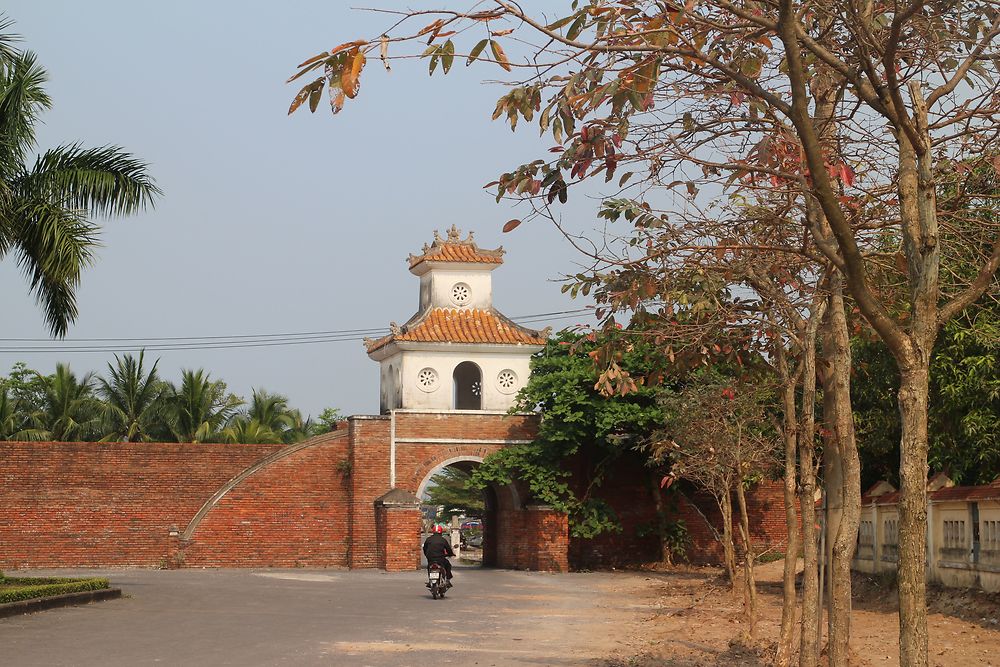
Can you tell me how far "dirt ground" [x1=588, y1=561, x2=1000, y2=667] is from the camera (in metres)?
11.9

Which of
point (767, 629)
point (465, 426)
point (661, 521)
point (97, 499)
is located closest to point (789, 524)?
point (767, 629)

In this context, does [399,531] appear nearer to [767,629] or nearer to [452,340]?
[452,340]

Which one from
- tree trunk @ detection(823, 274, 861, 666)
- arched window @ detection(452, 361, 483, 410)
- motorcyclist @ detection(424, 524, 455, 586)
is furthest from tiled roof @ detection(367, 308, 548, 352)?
tree trunk @ detection(823, 274, 861, 666)

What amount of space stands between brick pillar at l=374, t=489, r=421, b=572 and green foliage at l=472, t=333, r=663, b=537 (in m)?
1.67

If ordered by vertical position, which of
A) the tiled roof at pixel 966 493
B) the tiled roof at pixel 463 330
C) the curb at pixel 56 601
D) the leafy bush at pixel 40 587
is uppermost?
the tiled roof at pixel 463 330

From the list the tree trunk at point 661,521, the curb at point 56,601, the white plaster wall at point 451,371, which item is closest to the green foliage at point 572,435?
the white plaster wall at point 451,371

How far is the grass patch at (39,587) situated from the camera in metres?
14.9

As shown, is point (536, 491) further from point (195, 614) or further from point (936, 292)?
point (936, 292)

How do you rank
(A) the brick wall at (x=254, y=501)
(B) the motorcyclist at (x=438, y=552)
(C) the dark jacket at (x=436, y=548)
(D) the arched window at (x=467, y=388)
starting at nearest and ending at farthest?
1. (B) the motorcyclist at (x=438, y=552)
2. (C) the dark jacket at (x=436, y=548)
3. (A) the brick wall at (x=254, y=501)
4. (D) the arched window at (x=467, y=388)

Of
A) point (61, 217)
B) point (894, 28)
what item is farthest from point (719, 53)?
point (61, 217)

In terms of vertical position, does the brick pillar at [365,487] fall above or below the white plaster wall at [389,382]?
below

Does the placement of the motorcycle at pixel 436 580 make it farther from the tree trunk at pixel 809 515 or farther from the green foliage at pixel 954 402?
the tree trunk at pixel 809 515

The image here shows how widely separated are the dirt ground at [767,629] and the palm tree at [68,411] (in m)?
23.0

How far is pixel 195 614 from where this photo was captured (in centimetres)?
1530
